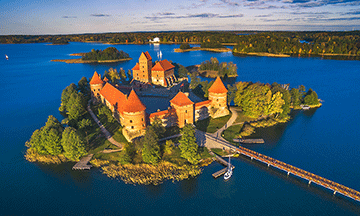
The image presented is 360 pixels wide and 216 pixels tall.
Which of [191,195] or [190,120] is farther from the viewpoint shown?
[190,120]

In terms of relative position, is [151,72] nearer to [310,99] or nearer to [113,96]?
[113,96]

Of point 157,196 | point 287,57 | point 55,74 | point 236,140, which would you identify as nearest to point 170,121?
point 236,140

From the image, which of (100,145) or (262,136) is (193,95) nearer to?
(262,136)

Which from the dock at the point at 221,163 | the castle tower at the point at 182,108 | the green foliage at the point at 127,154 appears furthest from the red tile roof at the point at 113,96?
the dock at the point at 221,163

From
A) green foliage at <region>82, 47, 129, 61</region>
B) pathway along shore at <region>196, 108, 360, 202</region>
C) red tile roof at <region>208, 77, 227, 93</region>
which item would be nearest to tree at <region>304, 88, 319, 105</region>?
pathway along shore at <region>196, 108, 360, 202</region>

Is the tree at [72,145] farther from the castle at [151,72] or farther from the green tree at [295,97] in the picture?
the green tree at [295,97]

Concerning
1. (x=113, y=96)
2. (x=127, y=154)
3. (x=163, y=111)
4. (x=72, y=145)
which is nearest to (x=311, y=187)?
(x=163, y=111)
